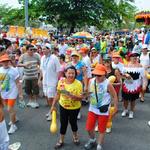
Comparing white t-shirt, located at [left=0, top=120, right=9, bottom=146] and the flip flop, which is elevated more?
white t-shirt, located at [left=0, top=120, right=9, bottom=146]

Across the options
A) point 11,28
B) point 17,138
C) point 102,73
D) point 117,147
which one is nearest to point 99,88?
point 102,73

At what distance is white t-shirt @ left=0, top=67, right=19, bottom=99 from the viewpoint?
7488 millimetres

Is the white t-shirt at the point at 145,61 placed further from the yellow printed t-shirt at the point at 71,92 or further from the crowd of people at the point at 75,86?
the yellow printed t-shirt at the point at 71,92

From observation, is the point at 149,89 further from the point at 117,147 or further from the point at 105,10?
the point at 105,10

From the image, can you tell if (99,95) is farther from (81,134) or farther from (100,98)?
(81,134)

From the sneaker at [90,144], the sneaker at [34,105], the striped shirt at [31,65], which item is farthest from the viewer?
the sneaker at [34,105]

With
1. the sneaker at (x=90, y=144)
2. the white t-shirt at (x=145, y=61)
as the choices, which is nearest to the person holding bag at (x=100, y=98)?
the sneaker at (x=90, y=144)

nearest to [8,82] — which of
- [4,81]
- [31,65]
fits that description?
[4,81]

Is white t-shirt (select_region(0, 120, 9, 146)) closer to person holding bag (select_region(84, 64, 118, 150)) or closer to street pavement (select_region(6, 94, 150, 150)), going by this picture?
person holding bag (select_region(84, 64, 118, 150))

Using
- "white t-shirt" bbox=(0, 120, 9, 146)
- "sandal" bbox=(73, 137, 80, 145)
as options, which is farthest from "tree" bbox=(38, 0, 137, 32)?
"white t-shirt" bbox=(0, 120, 9, 146)

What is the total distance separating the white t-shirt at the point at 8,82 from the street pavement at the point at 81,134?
0.80 meters

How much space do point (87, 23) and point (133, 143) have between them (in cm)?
3154

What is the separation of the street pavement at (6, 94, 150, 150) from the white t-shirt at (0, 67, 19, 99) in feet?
2.61

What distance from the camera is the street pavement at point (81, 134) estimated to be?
6801 mm
